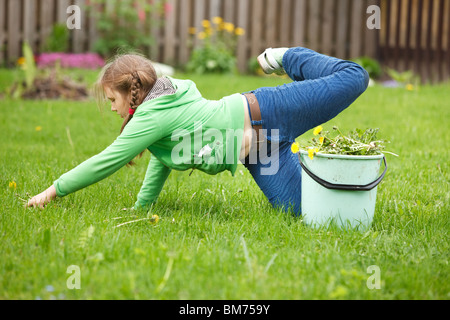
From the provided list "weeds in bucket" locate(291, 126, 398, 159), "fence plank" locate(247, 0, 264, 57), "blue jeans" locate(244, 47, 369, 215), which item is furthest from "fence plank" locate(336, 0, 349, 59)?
"weeds in bucket" locate(291, 126, 398, 159)

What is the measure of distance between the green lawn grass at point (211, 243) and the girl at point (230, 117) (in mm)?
208

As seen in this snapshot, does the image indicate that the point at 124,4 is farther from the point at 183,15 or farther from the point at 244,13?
the point at 244,13

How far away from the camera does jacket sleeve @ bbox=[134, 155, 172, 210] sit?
2.79 m

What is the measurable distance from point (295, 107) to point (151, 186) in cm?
84

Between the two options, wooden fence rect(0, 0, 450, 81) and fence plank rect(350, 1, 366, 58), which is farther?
fence plank rect(350, 1, 366, 58)

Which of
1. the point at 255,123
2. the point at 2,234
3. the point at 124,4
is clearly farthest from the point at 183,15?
the point at 2,234

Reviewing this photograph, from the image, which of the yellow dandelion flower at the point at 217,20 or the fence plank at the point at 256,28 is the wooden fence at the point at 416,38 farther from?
the yellow dandelion flower at the point at 217,20

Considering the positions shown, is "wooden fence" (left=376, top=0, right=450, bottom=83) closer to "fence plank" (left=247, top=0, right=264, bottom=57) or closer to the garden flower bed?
"fence plank" (left=247, top=0, right=264, bottom=57)

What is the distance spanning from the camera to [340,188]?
234 centimetres

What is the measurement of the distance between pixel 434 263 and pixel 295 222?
710 mm

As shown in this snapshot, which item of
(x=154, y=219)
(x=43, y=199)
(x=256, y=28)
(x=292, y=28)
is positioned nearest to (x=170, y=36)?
(x=256, y=28)

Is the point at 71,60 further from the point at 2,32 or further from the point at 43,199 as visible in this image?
the point at 43,199
